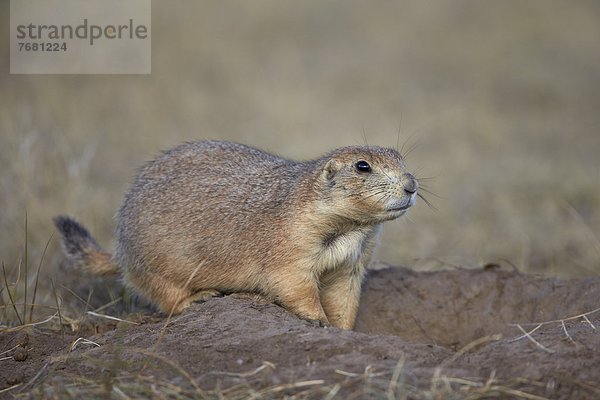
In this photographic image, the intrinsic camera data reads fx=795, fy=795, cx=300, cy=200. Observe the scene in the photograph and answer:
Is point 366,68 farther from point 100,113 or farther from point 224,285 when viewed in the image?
point 224,285

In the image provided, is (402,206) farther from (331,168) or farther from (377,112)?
(377,112)

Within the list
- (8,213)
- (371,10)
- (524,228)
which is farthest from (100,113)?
(371,10)

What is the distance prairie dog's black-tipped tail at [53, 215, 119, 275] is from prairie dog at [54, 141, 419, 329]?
0.04 ft

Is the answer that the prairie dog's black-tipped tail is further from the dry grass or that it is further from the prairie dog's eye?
the prairie dog's eye

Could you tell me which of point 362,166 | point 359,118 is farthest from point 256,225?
point 359,118

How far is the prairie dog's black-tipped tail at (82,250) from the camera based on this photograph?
6871 mm

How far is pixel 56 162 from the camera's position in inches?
380

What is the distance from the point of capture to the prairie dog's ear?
19.2ft

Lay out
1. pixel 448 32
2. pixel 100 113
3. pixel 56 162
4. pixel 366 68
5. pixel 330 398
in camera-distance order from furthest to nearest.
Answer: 1. pixel 448 32
2. pixel 366 68
3. pixel 100 113
4. pixel 56 162
5. pixel 330 398

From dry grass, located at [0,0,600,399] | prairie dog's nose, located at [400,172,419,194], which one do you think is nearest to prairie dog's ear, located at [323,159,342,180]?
prairie dog's nose, located at [400,172,419,194]

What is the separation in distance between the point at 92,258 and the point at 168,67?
27.8 feet

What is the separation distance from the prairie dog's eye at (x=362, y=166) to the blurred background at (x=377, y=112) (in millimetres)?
2817

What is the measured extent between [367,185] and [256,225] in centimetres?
93

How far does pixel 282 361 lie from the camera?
461 centimetres
